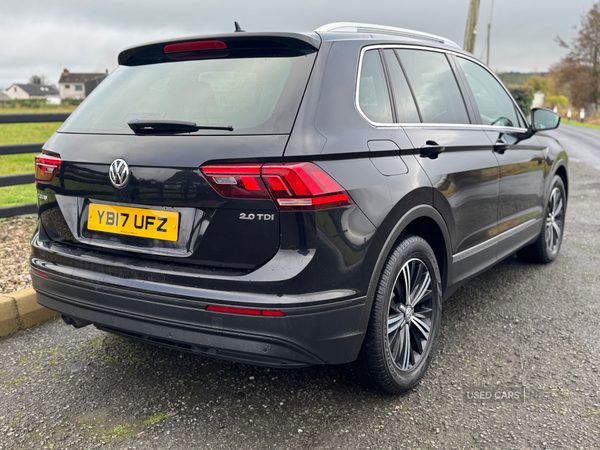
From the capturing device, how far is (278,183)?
2.24 meters

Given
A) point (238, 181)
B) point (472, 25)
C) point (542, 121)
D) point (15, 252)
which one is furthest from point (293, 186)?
point (472, 25)

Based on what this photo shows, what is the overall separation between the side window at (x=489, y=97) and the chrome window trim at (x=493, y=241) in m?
0.77

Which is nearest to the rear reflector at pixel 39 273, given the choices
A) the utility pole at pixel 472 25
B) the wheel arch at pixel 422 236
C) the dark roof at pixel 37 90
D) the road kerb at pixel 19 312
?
the road kerb at pixel 19 312

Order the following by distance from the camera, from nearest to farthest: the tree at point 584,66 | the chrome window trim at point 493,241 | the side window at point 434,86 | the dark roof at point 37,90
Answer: the side window at point 434,86 → the chrome window trim at point 493,241 → the tree at point 584,66 → the dark roof at point 37,90

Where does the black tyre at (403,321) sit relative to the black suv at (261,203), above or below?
below

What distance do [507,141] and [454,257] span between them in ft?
3.99

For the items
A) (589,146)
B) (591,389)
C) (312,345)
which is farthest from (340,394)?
(589,146)

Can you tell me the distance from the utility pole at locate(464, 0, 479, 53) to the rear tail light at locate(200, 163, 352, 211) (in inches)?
545

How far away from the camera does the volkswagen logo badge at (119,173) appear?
97.6 inches

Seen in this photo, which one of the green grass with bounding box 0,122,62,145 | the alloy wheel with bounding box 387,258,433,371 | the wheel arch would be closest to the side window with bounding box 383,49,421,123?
the wheel arch

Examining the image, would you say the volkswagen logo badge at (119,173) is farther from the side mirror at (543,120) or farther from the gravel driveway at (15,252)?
the side mirror at (543,120)

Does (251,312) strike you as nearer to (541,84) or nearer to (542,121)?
(542,121)

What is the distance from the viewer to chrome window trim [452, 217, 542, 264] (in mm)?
3434

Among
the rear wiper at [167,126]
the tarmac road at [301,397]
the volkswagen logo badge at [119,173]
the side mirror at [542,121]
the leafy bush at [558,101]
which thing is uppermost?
the rear wiper at [167,126]
